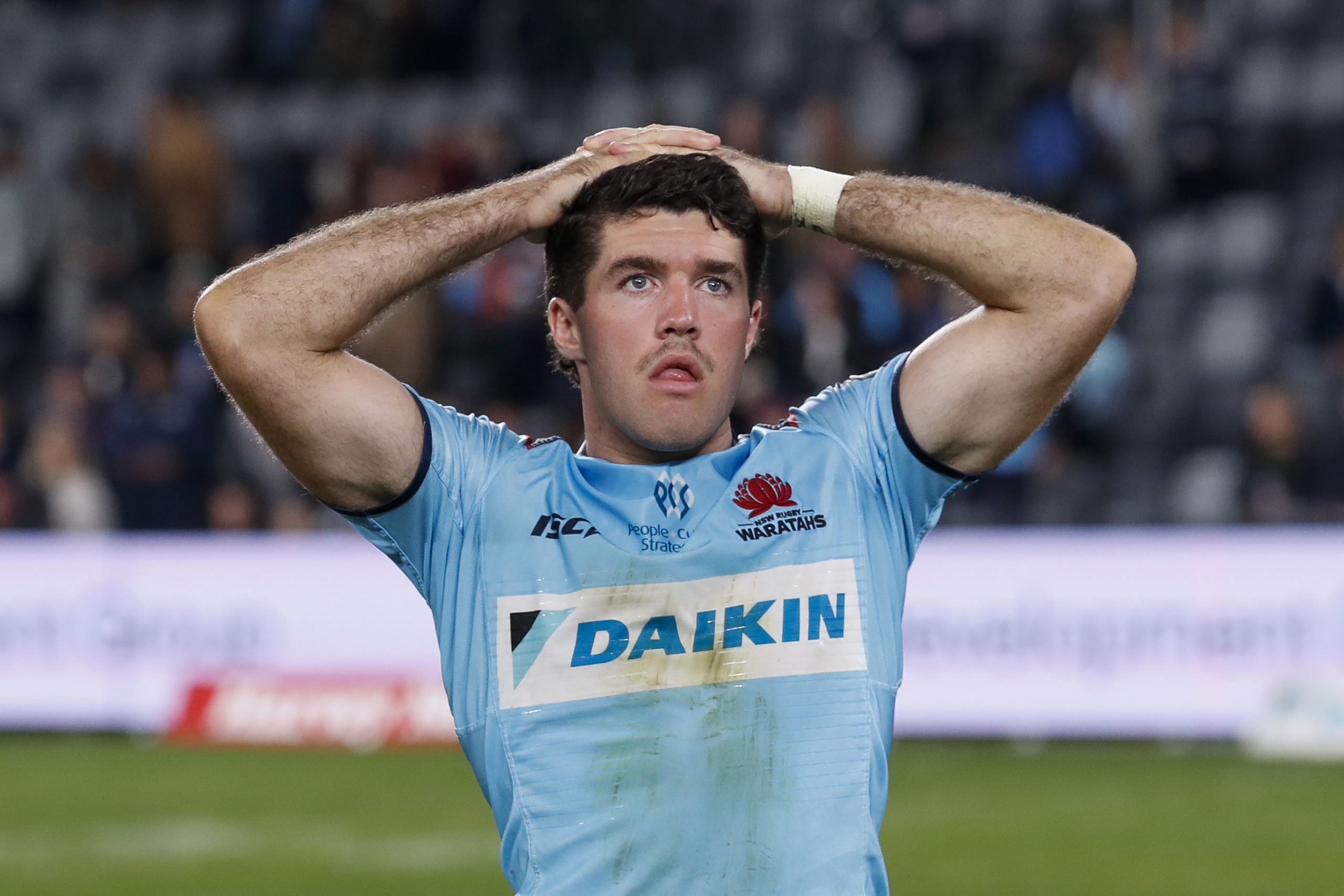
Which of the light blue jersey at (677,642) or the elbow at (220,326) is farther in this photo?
the elbow at (220,326)

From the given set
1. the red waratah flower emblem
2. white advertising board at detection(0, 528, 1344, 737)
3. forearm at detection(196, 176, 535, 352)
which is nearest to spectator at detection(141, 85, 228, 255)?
white advertising board at detection(0, 528, 1344, 737)

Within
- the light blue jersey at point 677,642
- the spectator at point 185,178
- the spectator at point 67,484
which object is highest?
the spectator at point 185,178

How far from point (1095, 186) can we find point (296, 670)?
6918mm

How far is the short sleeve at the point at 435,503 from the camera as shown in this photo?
375 centimetres

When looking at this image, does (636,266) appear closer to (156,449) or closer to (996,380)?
(996,380)

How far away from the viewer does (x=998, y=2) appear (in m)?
17.2

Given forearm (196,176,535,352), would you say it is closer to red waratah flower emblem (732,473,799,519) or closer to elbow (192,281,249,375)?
elbow (192,281,249,375)

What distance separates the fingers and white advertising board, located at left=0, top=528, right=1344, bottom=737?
8.82 meters

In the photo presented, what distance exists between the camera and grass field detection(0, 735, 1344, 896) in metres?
9.26

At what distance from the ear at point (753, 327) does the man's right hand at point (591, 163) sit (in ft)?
1.08

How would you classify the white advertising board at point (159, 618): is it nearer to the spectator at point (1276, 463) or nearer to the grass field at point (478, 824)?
the grass field at point (478, 824)

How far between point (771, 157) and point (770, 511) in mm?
12140

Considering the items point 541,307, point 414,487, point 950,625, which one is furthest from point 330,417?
point 541,307

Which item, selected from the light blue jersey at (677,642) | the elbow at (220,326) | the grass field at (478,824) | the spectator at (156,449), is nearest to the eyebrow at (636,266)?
the light blue jersey at (677,642)
